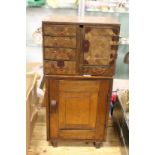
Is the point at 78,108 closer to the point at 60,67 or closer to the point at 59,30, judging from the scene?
the point at 60,67

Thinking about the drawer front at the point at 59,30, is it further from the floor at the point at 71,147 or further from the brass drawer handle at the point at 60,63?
the floor at the point at 71,147

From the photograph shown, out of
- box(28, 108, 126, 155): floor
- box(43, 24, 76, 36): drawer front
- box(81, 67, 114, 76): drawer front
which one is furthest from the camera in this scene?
box(28, 108, 126, 155): floor

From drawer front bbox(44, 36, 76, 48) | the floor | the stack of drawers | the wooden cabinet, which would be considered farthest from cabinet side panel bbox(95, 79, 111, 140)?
drawer front bbox(44, 36, 76, 48)

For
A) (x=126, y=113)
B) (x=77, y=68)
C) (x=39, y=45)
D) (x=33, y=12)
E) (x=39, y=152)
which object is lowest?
(x=39, y=152)

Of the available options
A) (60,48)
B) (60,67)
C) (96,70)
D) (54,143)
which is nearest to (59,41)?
(60,48)

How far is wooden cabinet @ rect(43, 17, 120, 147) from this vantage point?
151cm

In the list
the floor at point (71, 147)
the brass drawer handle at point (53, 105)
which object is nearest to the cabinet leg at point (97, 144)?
the floor at point (71, 147)

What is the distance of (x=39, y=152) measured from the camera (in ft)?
5.81

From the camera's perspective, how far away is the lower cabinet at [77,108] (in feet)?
5.35

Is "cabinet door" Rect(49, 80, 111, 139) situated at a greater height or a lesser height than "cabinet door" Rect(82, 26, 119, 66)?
lesser

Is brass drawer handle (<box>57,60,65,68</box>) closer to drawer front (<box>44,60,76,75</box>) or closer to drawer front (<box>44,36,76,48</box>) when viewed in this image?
drawer front (<box>44,60,76,75</box>)
